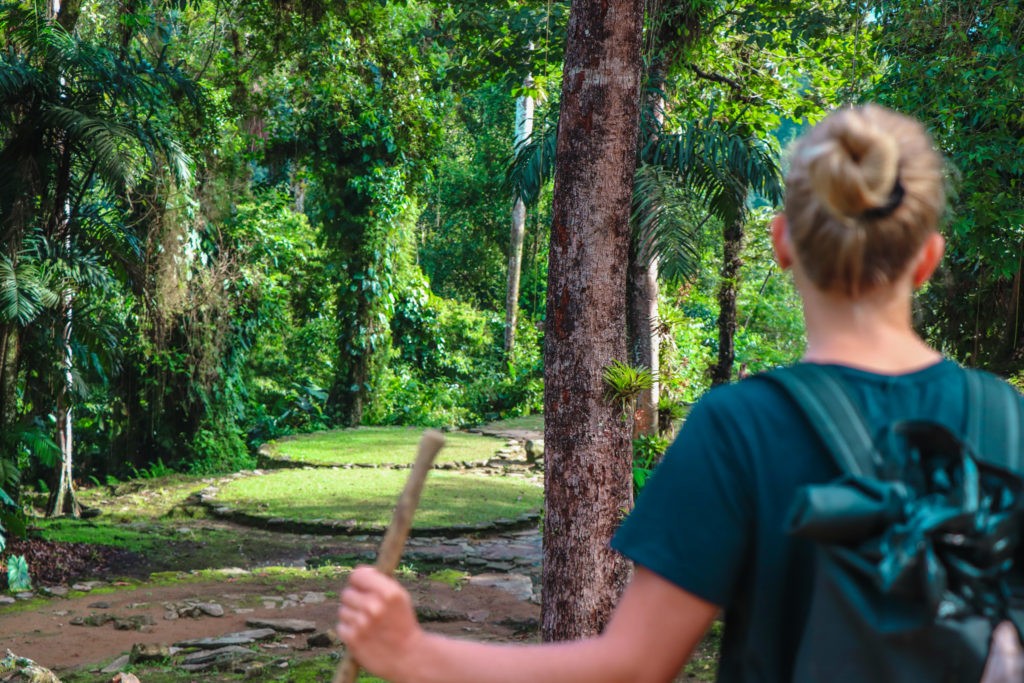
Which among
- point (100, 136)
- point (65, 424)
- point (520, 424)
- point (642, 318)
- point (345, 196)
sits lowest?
point (520, 424)

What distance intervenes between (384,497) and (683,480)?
11.7 metres

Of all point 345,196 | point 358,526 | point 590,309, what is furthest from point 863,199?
point 345,196

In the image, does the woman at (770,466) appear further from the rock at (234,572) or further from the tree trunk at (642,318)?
the rock at (234,572)

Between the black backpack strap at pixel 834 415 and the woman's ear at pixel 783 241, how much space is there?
171 mm

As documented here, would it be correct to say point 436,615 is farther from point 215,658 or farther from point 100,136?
point 100,136

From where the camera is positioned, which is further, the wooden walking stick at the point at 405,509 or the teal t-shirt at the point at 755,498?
the wooden walking stick at the point at 405,509

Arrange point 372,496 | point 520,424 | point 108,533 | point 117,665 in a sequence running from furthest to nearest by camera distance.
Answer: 1. point 520,424
2. point 372,496
3. point 108,533
4. point 117,665

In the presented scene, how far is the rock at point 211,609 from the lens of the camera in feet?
25.3

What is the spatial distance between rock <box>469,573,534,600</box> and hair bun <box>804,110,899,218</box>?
736 centimetres

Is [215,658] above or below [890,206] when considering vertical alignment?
below

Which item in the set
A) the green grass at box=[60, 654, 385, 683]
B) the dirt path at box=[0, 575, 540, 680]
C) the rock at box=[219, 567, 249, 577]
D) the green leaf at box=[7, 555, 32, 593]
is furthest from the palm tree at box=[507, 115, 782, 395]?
the green leaf at box=[7, 555, 32, 593]

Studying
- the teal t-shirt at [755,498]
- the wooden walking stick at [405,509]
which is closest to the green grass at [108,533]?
the wooden walking stick at [405,509]

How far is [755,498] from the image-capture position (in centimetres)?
124

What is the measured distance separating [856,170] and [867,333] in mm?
208
